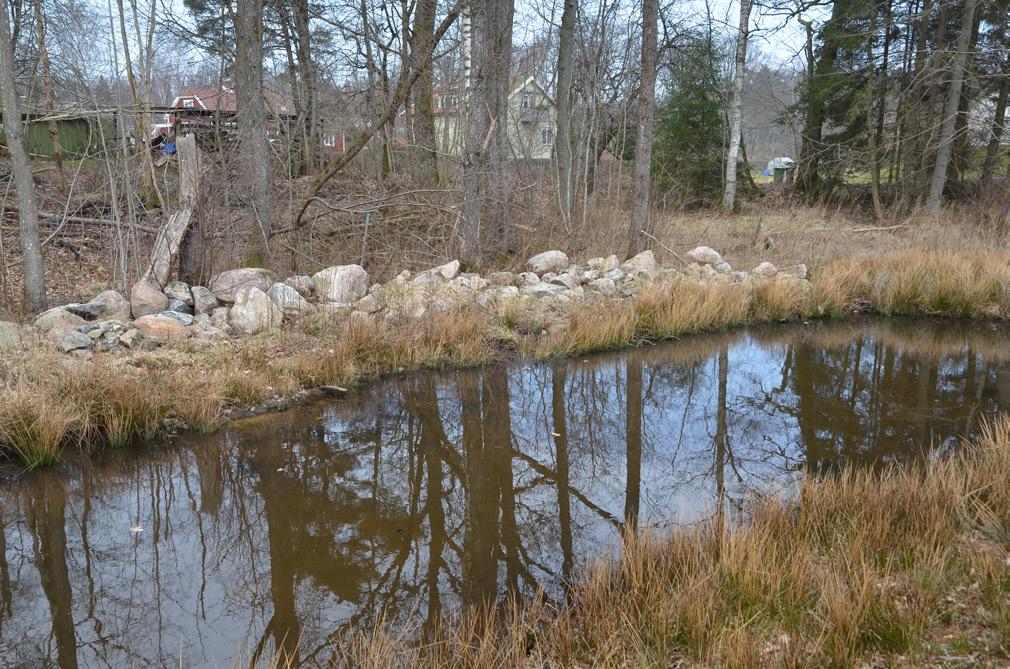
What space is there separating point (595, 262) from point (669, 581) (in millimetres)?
8019

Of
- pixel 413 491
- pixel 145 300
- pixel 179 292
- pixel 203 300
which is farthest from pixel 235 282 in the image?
pixel 413 491

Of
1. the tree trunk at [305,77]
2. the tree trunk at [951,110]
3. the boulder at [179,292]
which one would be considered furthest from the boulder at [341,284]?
the tree trunk at [951,110]

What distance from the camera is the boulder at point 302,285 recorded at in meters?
8.76

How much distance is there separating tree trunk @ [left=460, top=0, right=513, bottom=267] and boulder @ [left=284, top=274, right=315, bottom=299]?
2.47 metres

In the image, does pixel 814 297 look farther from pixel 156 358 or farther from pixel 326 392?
pixel 156 358

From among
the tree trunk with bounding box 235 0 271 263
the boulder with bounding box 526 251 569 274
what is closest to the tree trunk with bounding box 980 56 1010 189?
the boulder with bounding box 526 251 569 274

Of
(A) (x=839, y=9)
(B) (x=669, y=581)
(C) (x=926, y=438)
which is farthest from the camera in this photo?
(A) (x=839, y=9)

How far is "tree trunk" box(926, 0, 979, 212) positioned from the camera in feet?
49.2

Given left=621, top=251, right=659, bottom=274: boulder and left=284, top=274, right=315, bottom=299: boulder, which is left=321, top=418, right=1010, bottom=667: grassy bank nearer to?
left=284, top=274, right=315, bottom=299: boulder

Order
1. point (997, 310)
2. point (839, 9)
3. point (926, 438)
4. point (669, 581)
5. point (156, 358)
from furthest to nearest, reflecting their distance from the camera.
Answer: point (839, 9) → point (997, 310) → point (156, 358) → point (926, 438) → point (669, 581)

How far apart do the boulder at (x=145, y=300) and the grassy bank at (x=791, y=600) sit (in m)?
5.44

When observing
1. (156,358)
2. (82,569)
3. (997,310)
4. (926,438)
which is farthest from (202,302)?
(997,310)

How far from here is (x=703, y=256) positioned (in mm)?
11930

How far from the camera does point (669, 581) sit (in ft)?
11.2
